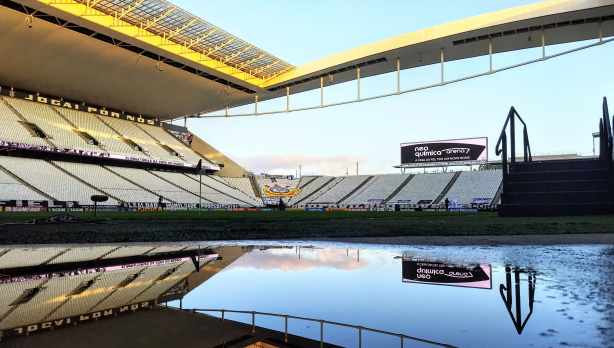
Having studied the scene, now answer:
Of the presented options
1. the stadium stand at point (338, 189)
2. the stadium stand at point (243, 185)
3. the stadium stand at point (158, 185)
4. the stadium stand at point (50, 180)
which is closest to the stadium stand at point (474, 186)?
the stadium stand at point (338, 189)

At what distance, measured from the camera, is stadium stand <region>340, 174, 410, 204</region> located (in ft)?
192

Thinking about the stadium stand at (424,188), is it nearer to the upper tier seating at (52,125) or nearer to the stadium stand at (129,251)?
the upper tier seating at (52,125)

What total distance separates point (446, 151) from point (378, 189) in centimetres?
1089

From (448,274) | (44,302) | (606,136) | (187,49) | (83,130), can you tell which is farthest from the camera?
(83,130)

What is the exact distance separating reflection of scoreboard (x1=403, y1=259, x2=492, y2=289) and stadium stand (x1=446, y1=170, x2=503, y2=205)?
5012cm

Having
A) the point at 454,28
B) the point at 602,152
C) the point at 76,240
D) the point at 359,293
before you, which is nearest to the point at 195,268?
the point at 359,293

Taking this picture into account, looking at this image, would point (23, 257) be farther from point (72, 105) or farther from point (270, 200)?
point (270, 200)

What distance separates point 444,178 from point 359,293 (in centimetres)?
5906

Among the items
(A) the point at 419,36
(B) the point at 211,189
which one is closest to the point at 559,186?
(A) the point at 419,36

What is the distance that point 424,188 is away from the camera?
187ft

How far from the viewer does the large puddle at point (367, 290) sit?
6.48 feet

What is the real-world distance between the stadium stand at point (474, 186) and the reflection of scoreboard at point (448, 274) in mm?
50122

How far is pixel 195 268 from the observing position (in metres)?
3.95

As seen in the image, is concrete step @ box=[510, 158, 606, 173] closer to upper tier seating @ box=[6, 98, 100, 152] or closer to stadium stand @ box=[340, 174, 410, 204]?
upper tier seating @ box=[6, 98, 100, 152]
